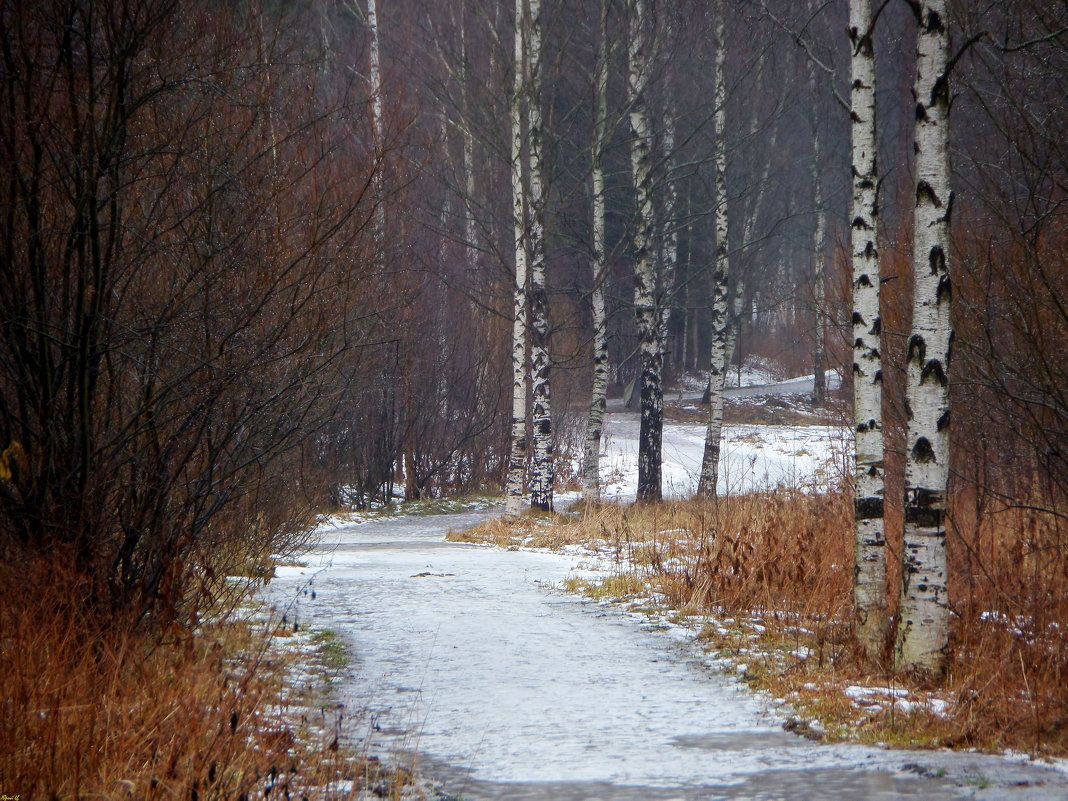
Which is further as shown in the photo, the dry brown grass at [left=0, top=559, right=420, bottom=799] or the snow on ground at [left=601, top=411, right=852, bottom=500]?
the snow on ground at [left=601, top=411, right=852, bottom=500]

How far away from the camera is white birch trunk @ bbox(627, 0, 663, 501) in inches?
667

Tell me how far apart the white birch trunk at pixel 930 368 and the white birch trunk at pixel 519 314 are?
415 inches

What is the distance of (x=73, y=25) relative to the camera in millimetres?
5297

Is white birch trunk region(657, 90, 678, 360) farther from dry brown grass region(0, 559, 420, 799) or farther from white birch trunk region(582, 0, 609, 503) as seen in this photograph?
dry brown grass region(0, 559, 420, 799)

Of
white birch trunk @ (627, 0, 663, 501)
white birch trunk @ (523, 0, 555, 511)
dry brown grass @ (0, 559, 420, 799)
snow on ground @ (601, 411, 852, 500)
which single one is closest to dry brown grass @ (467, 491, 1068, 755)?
dry brown grass @ (0, 559, 420, 799)

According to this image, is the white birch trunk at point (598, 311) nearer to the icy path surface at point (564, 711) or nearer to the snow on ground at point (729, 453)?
the snow on ground at point (729, 453)

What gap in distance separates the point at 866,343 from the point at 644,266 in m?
11.2

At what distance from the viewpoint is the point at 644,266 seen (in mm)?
17453

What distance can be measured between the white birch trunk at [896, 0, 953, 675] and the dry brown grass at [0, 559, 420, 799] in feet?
10.7

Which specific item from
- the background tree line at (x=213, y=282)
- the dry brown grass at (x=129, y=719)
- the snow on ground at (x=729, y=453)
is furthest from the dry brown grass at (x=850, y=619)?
the snow on ground at (x=729, y=453)

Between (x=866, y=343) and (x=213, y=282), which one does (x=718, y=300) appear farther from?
(x=213, y=282)

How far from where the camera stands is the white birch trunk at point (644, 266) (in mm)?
16938

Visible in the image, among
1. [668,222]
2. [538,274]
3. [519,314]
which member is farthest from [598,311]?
[668,222]

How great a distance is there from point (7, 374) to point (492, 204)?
15599 mm
